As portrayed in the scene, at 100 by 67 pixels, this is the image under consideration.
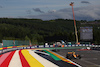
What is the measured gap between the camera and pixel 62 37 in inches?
7746

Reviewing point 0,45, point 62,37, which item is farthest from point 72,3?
point 62,37

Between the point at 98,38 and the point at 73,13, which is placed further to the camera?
the point at 98,38

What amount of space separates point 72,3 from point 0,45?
53.4m

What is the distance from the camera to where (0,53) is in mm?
35125

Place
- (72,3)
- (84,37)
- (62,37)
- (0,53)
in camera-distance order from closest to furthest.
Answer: (0,53) → (84,37) → (72,3) → (62,37)

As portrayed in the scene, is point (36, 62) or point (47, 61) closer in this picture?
point (36, 62)

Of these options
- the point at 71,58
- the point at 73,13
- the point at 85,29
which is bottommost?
the point at 71,58

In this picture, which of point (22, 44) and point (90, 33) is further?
point (22, 44)

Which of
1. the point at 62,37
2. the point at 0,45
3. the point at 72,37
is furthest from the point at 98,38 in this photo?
the point at 0,45

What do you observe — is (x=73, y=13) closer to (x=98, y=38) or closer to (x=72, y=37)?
(x=98, y=38)

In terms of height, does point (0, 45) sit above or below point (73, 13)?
below

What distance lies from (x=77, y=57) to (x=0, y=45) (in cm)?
1780

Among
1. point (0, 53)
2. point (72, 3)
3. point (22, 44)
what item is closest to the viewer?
point (0, 53)

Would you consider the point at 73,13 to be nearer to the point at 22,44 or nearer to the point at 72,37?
the point at 22,44
